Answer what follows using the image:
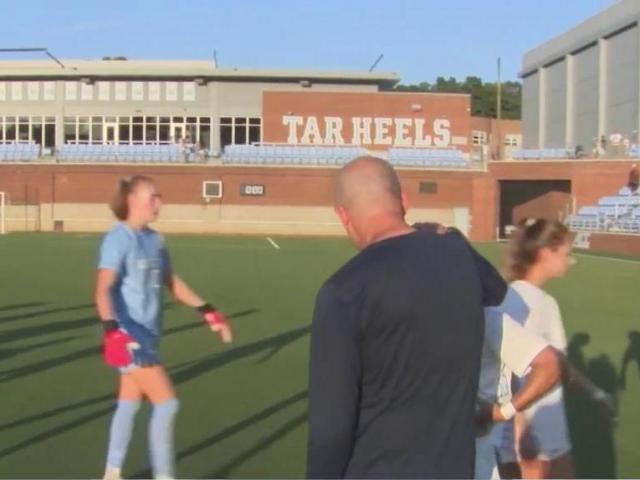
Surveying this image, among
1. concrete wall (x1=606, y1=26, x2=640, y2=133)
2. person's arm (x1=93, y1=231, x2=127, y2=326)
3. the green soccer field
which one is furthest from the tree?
person's arm (x1=93, y1=231, x2=127, y2=326)

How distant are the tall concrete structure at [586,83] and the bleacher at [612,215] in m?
9.74

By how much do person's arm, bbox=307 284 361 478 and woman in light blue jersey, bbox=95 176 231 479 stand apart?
12.0ft

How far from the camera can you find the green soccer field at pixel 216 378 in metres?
8.34

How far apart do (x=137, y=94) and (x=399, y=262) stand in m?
72.7

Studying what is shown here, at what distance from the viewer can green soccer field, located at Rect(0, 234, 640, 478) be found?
27.4 ft

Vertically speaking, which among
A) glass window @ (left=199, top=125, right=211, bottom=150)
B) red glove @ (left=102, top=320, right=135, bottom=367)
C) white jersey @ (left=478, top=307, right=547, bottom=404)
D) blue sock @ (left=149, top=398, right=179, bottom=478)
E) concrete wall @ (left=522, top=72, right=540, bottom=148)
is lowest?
blue sock @ (left=149, top=398, right=179, bottom=478)

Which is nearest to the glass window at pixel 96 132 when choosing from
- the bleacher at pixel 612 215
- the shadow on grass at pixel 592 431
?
the bleacher at pixel 612 215

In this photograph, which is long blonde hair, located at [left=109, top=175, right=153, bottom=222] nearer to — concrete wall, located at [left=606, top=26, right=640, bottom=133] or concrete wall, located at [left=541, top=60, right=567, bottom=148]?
concrete wall, located at [left=606, top=26, right=640, bottom=133]

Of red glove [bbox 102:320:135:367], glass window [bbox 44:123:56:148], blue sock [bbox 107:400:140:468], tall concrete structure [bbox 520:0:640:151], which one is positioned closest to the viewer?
red glove [bbox 102:320:135:367]

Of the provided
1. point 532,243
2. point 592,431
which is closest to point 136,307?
point 532,243

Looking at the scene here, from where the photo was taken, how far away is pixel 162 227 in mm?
57750

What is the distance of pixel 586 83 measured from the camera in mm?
67188

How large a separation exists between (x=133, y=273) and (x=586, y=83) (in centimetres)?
6334

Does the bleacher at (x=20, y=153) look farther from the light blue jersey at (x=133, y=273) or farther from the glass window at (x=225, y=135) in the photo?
the light blue jersey at (x=133, y=273)
